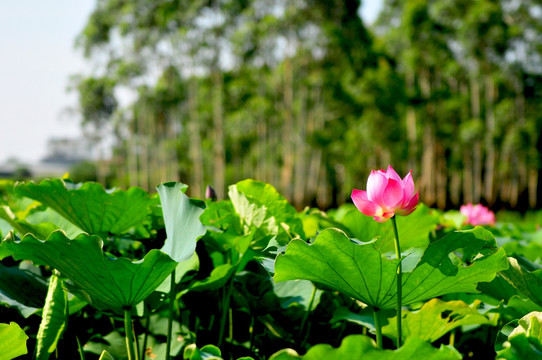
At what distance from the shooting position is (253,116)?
1788 centimetres

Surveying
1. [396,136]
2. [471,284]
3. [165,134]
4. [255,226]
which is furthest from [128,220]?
[165,134]

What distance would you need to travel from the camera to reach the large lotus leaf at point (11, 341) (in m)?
0.55

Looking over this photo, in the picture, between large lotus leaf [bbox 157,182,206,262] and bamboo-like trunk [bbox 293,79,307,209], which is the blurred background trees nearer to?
bamboo-like trunk [bbox 293,79,307,209]

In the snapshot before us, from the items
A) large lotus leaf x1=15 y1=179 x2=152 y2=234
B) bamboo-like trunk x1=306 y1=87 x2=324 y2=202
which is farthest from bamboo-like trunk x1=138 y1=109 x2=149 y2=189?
large lotus leaf x1=15 y1=179 x2=152 y2=234

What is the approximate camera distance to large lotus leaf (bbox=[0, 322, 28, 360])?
0.55 metres

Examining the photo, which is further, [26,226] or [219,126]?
[219,126]

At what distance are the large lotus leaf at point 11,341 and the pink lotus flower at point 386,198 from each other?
1.42 feet

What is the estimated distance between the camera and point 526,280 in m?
0.65

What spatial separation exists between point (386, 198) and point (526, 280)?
207mm

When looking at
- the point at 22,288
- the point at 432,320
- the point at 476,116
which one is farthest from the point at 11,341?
the point at 476,116

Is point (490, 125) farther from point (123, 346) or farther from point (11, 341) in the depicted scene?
point (11, 341)

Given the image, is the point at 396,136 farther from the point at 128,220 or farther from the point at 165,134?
the point at 128,220

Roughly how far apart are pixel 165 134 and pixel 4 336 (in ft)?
86.5

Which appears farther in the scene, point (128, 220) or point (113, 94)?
point (113, 94)
